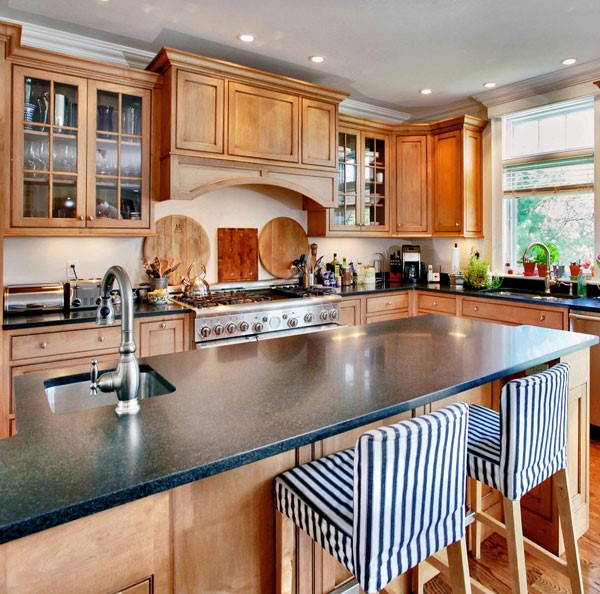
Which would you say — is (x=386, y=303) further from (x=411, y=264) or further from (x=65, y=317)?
(x=65, y=317)

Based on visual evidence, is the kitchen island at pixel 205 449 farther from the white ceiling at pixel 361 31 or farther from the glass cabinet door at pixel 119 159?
the white ceiling at pixel 361 31

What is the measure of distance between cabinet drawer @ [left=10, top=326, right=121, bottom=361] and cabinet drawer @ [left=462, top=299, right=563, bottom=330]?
9.51ft

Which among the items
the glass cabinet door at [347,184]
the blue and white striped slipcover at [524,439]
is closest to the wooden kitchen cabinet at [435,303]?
the glass cabinet door at [347,184]

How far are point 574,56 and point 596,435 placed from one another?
282 cm

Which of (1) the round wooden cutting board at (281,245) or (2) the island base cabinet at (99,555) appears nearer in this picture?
(2) the island base cabinet at (99,555)

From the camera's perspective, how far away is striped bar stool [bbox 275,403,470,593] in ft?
3.53

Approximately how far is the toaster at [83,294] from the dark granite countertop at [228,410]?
1.54 m

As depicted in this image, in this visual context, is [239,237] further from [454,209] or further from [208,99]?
[454,209]

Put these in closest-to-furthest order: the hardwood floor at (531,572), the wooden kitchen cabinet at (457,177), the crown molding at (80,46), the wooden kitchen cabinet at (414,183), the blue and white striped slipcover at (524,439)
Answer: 1. the blue and white striped slipcover at (524,439)
2. the hardwood floor at (531,572)
3. the crown molding at (80,46)
4. the wooden kitchen cabinet at (457,177)
5. the wooden kitchen cabinet at (414,183)

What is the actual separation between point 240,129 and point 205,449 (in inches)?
116

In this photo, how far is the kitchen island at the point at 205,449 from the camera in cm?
93

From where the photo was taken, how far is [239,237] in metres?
4.13

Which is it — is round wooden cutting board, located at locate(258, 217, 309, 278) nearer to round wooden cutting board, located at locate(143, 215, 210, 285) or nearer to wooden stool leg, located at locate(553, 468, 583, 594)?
round wooden cutting board, located at locate(143, 215, 210, 285)

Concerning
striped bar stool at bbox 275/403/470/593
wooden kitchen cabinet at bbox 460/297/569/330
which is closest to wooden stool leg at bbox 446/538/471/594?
striped bar stool at bbox 275/403/470/593
